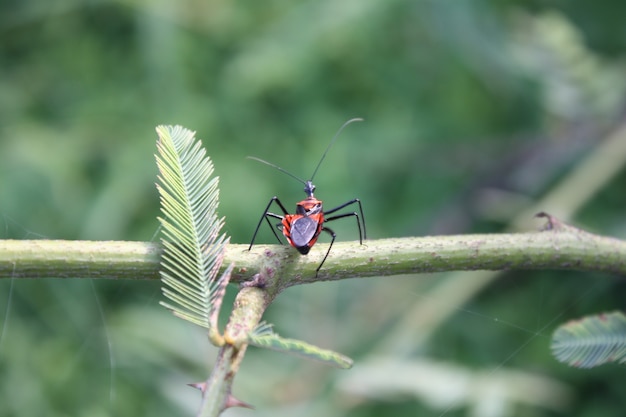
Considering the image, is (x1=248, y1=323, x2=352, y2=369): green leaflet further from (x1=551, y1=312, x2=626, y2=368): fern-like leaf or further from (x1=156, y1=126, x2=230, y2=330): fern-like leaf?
(x1=551, y1=312, x2=626, y2=368): fern-like leaf

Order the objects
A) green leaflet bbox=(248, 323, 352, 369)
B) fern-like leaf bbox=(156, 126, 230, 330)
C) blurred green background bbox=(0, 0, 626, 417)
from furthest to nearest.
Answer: blurred green background bbox=(0, 0, 626, 417)
fern-like leaf bbox=(156, 126, 230, 330)
green leaflet bbox=(248, 323, 352, 369)

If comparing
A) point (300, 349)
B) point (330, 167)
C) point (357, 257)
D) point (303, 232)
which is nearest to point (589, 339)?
point (357, 257)

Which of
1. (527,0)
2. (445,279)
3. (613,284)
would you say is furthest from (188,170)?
(527,0)

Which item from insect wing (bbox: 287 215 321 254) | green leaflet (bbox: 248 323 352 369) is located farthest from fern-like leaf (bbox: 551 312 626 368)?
green leaflet (bbox: 248 323 352 369)

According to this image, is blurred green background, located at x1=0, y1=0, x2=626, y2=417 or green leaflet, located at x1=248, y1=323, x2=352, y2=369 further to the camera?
blurred green background, located at x1=0, y1=0, x2=626, y2=417

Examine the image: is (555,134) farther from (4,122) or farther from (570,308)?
(4,122)
